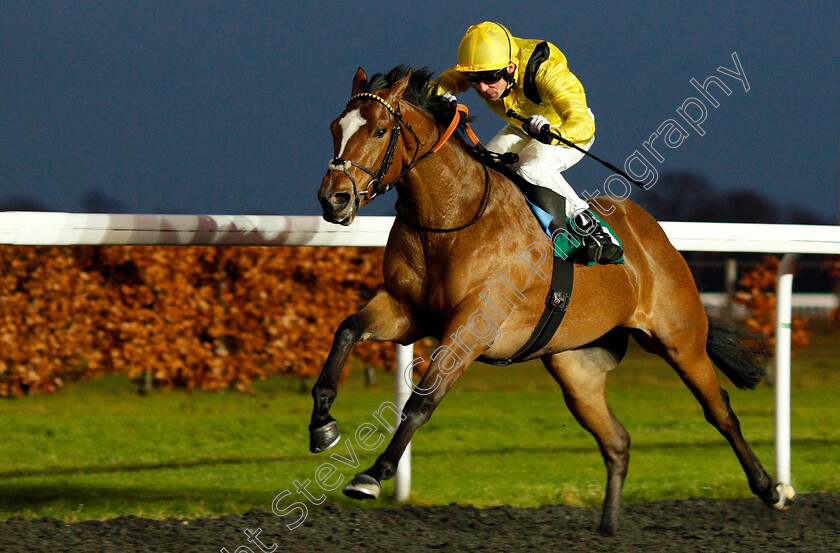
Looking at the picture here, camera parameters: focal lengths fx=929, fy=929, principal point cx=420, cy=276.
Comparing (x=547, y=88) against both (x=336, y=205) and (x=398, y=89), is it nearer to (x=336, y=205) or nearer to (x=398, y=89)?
(x=398, y=89)

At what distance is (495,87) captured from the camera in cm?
328

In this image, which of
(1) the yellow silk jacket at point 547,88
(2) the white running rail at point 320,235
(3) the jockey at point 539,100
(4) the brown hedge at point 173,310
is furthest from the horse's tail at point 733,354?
(4) the brown hedge at point 173,310

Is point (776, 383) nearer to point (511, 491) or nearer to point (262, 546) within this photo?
point (511, 491)

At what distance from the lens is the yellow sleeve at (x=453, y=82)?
3.38 metres

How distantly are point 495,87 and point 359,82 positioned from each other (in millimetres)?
573

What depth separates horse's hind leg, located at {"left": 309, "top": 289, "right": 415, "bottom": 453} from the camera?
2795mm

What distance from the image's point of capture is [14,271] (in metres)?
6.30

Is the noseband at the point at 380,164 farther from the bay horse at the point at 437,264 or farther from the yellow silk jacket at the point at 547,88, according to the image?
the yellow silk jacket at the point at 547,88

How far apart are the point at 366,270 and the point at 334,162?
4.42 metres

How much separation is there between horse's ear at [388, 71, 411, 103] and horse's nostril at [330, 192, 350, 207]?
0.43 metres

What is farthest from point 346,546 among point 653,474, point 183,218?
point 653,474

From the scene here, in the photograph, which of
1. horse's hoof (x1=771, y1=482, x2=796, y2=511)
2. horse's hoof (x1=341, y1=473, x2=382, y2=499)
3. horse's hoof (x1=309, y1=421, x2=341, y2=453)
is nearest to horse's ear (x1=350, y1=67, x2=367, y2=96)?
horse's hoof (x1=309, y1=421, x2=341, y2=453)

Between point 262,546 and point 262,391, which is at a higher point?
point 262,391

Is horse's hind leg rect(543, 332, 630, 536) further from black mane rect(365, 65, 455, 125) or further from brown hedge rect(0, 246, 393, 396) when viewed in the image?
brown hedge rect(0, 246, 393, 396)
